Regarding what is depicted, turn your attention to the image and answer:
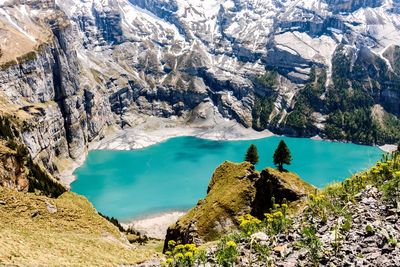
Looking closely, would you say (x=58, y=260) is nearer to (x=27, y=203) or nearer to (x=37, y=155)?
(x=27, y=203)

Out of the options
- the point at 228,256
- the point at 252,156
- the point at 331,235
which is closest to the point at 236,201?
the point at 252,156

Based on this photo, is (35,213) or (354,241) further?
(35,213)

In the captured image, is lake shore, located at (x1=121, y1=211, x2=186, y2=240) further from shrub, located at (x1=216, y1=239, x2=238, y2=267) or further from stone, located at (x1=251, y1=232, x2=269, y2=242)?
shrub, located at (x1=216, y1=239, x2=238, y2=267)

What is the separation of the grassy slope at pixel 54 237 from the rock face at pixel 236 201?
1188cm

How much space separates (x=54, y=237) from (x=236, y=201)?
26380mm

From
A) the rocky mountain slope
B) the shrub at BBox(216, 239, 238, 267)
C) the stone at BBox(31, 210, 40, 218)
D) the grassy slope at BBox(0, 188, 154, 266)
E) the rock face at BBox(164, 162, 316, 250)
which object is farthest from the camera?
the rock face at BBox(164, 162, 316, 250)

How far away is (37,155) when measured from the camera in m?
183

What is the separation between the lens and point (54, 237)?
Result: 99.7ft

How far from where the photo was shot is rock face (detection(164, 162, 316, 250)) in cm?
4647

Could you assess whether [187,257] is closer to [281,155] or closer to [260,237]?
[260,237]

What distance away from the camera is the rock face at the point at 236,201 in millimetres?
46469

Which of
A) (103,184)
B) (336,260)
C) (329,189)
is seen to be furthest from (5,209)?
(103,184)

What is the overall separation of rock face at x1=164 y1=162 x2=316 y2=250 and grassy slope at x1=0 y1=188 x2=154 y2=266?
1188 centimetres

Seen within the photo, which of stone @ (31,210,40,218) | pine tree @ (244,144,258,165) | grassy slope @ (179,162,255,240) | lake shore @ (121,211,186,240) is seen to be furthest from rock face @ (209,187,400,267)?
lake shore @ (121,211,186,240)
